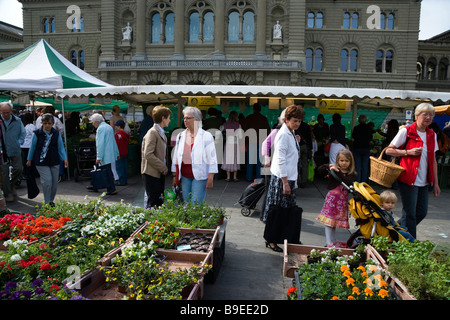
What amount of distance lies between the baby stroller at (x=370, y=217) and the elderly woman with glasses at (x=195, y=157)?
1.91 m

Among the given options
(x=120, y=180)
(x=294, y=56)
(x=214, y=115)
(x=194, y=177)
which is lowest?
(x=120, y=180)

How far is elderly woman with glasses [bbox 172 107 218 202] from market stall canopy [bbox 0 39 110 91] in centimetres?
555

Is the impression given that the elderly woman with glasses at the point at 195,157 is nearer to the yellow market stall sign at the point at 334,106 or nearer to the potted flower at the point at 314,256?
the potted flower at the point at 314,256

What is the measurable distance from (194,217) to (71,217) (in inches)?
65.9

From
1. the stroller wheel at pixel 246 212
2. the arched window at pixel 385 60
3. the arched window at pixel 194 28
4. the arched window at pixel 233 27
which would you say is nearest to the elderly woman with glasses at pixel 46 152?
the stroller wheel at pixel 246 212

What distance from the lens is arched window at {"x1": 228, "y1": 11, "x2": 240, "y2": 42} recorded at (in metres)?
37.6

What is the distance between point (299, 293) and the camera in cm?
282

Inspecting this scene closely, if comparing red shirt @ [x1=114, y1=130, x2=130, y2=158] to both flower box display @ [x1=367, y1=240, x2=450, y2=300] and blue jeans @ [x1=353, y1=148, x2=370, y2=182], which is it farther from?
flower box display @ [x1=367, y1=240, x2=450, y2=300]

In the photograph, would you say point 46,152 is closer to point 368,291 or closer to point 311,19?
point 368,291

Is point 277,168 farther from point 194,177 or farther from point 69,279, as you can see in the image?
point 69,279

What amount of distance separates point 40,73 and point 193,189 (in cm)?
652
